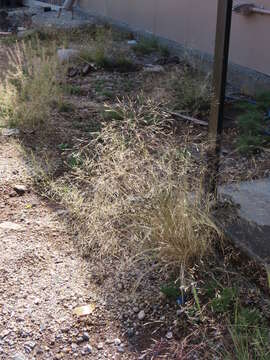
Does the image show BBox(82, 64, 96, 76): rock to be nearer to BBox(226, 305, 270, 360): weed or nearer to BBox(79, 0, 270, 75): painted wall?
BBox(79, 0, 270, 75): painted wall

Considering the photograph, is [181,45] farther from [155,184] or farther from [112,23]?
[155,184]

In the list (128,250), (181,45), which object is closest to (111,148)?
(128,250)

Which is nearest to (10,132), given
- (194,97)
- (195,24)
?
(194,97)

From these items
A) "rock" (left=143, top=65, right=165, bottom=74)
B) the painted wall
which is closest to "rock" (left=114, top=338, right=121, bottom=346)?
the painted wall

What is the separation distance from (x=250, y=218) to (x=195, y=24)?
5.33 meters

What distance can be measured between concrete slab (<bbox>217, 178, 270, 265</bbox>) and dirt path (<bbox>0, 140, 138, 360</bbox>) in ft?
2.90

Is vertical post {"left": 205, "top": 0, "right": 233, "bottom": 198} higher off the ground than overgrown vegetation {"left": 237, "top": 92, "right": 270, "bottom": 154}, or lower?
higher

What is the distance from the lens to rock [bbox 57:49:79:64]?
26.3 ft

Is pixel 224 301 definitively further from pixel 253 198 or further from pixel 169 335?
pixel 253 198

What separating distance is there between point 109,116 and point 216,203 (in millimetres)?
2596

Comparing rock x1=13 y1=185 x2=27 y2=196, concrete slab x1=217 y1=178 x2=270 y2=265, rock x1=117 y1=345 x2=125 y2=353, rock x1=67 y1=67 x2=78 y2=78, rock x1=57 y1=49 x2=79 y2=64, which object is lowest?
rock x1=117 y1=345 x2=125 y2=353

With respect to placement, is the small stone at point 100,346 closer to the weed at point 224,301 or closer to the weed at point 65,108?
the weed at point 224,301

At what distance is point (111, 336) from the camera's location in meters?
2.78

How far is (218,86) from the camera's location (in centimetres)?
338
